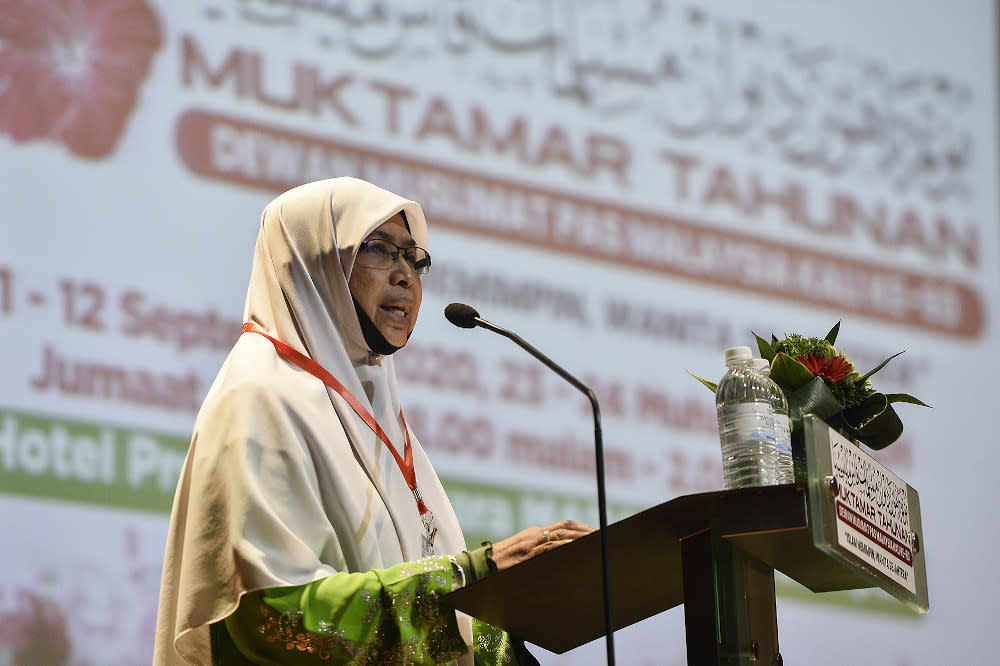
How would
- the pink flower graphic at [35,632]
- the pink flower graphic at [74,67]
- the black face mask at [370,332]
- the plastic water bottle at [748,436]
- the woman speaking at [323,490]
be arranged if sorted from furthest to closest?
the pink flower graphic at [74,67], the pink flower graphic at [35,632], the black face mask at [370,332], the woman speaking at [323,490], the plastic water bottle at [748,436]

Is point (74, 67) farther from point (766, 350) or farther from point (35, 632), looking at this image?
point (766, 350)

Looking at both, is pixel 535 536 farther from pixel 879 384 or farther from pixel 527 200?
pixel 879 384

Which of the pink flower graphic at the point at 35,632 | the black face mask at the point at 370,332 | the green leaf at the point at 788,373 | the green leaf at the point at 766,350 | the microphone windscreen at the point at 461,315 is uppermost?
the black face mask at the point at 370,332

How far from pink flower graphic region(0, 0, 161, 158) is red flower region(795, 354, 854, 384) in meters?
1.91

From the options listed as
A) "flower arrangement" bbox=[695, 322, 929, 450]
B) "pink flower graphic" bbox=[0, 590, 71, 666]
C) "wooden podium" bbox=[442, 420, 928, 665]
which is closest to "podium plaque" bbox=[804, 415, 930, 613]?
"wooden podium" bbox=[442, 420, 928, 665]

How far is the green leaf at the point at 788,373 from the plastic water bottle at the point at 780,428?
1.5 inches

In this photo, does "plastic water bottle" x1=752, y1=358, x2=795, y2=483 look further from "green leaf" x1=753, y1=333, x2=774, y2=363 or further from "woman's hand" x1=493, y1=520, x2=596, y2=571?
"woman's hand" x1=493, y1=520, x2=596, y2=571

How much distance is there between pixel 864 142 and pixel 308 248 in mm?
2719

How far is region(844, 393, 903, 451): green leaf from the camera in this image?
7.22ft

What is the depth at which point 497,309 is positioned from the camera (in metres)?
3.80

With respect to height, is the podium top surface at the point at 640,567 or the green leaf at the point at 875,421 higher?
the green leaf at the point at 875,421

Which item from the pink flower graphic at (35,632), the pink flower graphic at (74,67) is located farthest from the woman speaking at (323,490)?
the pink flower graphic at (74,67)

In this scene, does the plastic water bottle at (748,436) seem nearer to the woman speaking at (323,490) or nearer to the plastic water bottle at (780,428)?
the plastic water bottle at (780,428)

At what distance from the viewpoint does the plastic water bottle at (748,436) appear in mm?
1993
